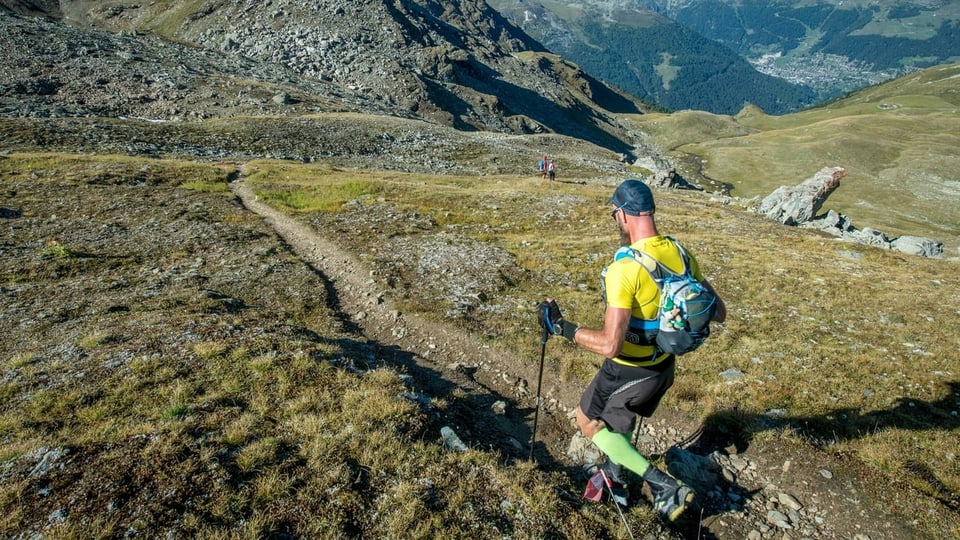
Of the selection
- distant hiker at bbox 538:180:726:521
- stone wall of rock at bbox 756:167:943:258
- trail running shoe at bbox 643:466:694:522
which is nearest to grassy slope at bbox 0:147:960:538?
trail running shoe at bbox 643:466:694:522

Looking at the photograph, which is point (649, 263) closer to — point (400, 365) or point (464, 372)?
point (464, 372)

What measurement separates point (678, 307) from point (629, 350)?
0.97 metres

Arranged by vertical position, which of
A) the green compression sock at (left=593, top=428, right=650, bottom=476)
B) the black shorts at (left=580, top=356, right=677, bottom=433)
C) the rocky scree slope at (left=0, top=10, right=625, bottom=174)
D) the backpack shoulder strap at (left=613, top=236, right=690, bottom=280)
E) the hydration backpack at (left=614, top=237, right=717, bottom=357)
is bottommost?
the rocky scree slope at (left=0, top=10, right=625, bottom=174)

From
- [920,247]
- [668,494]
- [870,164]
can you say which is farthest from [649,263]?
[870,164]

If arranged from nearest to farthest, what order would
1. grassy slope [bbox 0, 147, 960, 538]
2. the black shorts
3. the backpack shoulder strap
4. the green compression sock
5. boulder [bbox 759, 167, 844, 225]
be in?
the backpack shoulder strap → grassy slope [bbox 0, 147, 960, 538] → the black shorts → the green compression sock → boulder [bbox 759, 167, 844, 225]

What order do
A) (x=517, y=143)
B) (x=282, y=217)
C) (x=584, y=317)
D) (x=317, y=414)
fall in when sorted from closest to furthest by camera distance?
1. (x=317, y=414)
2. (x=584, y=317)
3. (x=282, y=217)
4. (x=517, y=143)

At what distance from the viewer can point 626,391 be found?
21.3 ft

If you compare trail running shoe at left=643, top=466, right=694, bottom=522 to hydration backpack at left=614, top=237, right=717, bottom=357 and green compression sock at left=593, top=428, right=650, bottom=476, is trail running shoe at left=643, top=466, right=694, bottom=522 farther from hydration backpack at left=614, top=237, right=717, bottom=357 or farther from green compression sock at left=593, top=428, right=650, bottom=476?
hydration backpack at left=614, top=237, right=717, bottom=357

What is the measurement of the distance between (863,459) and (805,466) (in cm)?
116

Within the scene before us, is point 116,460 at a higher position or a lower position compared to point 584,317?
higher

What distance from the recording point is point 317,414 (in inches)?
300

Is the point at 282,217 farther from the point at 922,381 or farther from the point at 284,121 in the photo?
the point at 284,121

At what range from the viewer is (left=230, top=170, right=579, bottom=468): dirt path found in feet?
30.3

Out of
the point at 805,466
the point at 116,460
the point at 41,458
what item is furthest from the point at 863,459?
the point at 41,458
